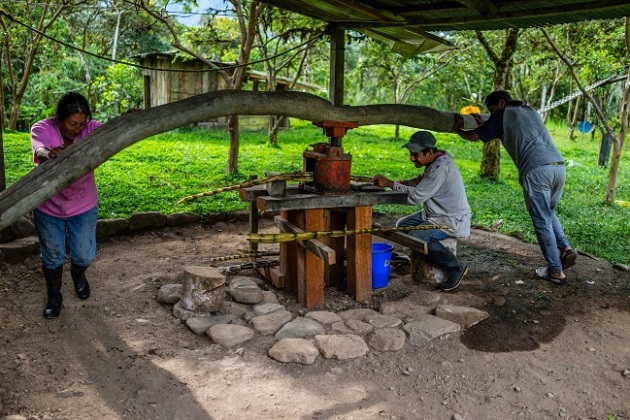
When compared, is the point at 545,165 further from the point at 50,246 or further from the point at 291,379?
the point at 50,246

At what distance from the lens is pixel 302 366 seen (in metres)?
3.73

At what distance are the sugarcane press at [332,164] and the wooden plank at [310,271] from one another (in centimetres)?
23

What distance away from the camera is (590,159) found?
48.0 feet

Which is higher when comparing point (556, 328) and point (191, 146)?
point (191, 146)

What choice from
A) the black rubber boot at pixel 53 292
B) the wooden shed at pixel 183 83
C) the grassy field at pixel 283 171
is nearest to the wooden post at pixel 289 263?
the black rubber boot at pixel 53 292

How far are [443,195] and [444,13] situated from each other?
5.58 ft

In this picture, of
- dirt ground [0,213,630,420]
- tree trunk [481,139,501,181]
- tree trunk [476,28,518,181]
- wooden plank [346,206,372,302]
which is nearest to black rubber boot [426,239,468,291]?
A: dirt ground [0,213,630,420]

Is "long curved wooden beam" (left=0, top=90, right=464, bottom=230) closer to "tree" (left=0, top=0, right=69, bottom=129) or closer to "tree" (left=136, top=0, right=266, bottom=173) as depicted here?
"tree" (left=136, top=0, right=266, bottom=173)

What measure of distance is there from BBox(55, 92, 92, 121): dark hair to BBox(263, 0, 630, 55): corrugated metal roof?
1.75 m

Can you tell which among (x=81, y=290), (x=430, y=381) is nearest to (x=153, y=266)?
(x=81, y=290)

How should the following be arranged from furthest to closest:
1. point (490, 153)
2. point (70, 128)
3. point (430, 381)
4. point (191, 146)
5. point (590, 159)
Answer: point (590, 159) < point (191, 146) < point (490, 153) < point (70, 128) < point (430, 381)

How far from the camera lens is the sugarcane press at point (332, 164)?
4676mm

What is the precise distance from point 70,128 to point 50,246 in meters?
0.91

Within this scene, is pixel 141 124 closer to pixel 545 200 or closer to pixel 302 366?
pixel 302 366
